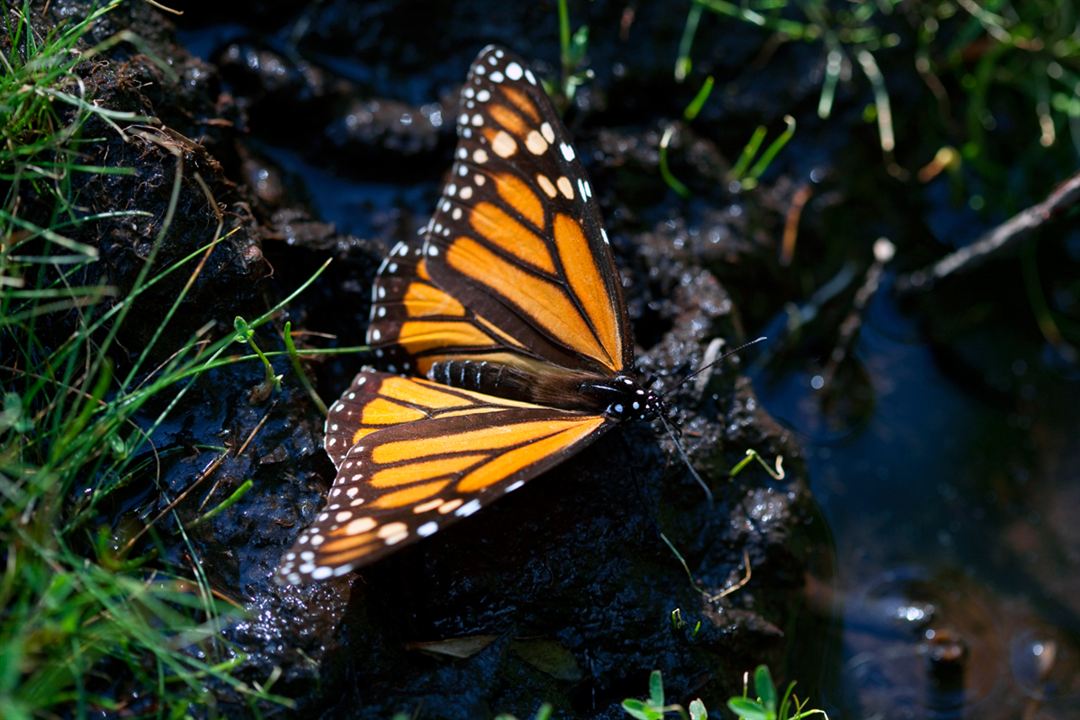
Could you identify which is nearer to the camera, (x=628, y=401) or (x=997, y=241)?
(x=628, y=401)

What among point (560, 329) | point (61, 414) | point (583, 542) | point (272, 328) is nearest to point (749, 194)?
point (560, 329)

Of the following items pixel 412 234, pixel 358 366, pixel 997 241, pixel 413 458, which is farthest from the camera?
pixel 997 241

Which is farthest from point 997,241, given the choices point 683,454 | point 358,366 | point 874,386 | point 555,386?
point 358,366

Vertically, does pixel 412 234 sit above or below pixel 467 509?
above

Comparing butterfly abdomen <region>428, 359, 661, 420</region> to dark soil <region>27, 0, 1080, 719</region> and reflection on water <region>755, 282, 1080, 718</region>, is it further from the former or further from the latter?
reflection on water <region>755, 282, 1080, 718</region>

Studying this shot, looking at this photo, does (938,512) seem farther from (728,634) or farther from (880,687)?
(728,634)

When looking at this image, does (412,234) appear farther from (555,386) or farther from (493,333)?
(555,386)

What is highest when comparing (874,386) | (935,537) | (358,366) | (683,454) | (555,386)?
(555,386)

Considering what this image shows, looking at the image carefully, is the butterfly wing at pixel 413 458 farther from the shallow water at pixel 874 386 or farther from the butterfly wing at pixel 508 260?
the shallow water at pixel 874 386
